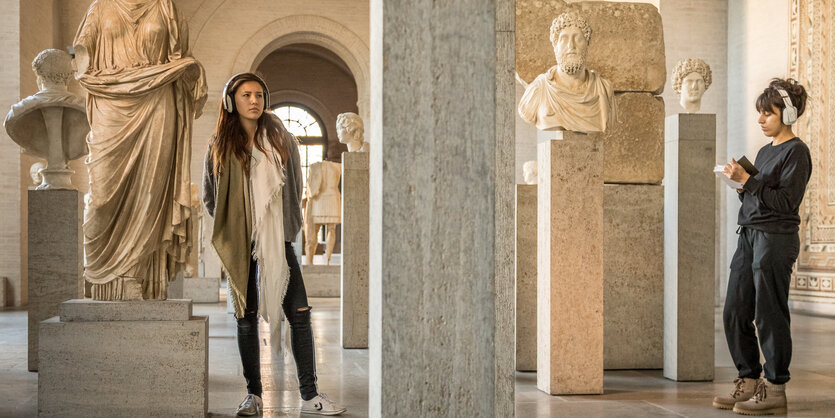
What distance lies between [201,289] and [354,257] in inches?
235

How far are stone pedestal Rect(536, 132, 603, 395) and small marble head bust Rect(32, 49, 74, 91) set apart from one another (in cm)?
378

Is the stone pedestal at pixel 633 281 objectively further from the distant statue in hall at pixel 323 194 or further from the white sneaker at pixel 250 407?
the distant statue in hall at pixel 323 194

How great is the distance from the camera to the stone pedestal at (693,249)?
625 cm

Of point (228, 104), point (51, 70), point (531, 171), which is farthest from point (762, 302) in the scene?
point (531, 171)

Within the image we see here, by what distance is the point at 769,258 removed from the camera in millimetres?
4969

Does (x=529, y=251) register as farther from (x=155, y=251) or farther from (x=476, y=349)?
(x=476, y=349)

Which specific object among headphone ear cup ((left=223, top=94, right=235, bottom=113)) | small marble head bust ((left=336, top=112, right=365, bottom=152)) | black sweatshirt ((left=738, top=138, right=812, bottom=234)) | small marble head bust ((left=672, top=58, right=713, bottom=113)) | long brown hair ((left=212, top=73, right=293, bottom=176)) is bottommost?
black sweatshirt ((left=738, top=138, right=812, bottom=234))

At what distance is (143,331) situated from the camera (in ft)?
14.9

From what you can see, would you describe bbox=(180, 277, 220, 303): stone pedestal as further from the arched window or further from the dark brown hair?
the arched window

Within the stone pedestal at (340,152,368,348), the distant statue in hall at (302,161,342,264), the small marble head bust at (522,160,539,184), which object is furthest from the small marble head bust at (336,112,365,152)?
the distant statue in hall at (302,161,342,264)

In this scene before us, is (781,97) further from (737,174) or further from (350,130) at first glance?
(350,130)

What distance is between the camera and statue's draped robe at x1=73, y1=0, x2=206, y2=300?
4.68 metres

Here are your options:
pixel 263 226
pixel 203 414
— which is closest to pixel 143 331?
pixel 203 414

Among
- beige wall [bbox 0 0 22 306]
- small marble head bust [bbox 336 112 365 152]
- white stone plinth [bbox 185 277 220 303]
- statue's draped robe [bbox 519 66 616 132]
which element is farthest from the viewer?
white stone plinth [bbox 185 277 220 303]
